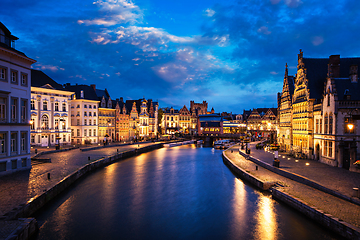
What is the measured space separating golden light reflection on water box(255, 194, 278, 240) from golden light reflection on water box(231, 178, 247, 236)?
1.14m

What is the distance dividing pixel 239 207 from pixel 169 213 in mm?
6225

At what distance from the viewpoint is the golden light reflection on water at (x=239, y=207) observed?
1648 centimetres

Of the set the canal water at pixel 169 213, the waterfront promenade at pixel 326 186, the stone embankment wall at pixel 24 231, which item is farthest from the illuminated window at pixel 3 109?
the waterfront promenade at pixel 326 186

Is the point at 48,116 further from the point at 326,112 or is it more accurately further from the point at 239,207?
the point at 326,112

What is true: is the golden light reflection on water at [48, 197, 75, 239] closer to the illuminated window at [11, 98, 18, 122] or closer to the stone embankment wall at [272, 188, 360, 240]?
the illuminated window at [11, 98, 18, 122]

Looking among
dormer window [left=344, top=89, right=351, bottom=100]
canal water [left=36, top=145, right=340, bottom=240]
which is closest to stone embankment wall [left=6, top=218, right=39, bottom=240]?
canal water [left=36, top=145, right=340, bottom=240]

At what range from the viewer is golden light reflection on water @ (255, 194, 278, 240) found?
49.8ft

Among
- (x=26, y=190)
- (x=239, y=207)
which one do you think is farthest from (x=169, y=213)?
(x=26, y=190)

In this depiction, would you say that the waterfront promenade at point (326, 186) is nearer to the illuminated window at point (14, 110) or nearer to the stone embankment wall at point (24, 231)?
the stone embankment wall at point (24, 231)

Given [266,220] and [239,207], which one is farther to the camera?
[239,207]

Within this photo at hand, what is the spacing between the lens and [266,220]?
56.7 ft

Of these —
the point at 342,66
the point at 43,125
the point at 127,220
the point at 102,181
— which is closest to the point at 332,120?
the point at 342,66

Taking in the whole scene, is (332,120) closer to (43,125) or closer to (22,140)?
(22,140)

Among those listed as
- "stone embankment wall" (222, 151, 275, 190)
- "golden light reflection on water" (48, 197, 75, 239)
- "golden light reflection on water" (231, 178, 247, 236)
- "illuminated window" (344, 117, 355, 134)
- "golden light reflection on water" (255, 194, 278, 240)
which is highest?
"illuminated window" (344, 117, 355, 134)
